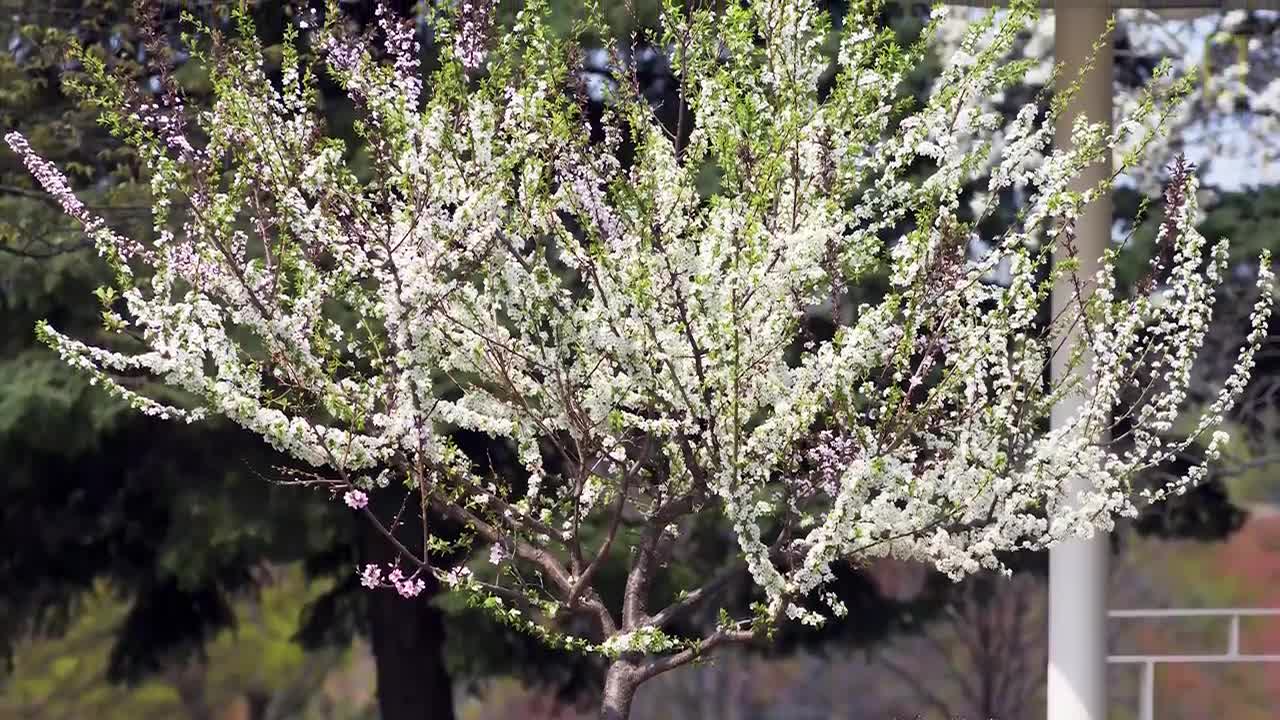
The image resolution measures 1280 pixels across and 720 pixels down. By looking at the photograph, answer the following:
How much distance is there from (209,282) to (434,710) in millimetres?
5935

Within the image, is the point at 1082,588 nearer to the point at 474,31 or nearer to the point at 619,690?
the point at 619,690

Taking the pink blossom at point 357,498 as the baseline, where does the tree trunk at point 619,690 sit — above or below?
below

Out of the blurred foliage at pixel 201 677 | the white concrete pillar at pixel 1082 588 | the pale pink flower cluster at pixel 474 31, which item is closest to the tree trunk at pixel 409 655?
the white concrete pillar at pixel 1082 588

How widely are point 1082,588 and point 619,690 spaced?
8.75 feet

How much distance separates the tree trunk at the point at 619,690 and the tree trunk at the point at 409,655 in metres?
5.01

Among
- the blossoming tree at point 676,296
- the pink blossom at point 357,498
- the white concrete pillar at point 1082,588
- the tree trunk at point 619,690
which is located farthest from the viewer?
the white concrete pillar at point 1082,588

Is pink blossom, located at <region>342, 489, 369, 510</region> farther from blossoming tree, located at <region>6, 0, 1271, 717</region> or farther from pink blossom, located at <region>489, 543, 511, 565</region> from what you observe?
pink blossom, located at <region>489, 543, 511, 565</region>

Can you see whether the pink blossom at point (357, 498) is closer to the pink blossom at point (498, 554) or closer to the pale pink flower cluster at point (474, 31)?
the pink blossom at point (498, 554)

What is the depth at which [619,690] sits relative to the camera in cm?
516

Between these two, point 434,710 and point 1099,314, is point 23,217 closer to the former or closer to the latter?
point 434,710

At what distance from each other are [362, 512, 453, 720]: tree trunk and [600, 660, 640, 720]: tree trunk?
5.01 meters

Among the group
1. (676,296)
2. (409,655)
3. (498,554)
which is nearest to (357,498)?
(498,554)

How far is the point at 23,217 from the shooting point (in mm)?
9523

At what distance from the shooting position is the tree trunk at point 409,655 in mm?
10148
